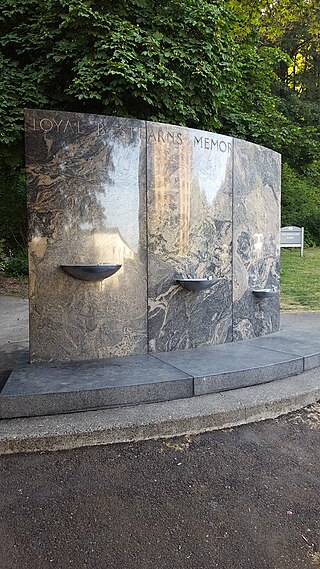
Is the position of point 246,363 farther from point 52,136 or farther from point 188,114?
point 188,114

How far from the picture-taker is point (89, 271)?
148 inches

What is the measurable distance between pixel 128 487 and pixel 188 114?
23.5 ft

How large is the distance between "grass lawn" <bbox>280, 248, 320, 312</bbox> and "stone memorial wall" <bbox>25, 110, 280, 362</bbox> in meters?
3.67

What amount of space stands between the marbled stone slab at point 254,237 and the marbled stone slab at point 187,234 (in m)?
0.13

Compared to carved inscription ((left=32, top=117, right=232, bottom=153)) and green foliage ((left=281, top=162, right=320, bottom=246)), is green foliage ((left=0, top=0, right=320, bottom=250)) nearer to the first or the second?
carved inscription ((left=32, top=117, right=232, bottom=153))

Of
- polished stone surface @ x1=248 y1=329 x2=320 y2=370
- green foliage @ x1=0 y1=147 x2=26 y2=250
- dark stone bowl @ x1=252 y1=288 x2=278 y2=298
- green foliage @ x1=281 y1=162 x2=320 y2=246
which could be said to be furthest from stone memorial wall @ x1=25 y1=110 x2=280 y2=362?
green foliage @ x1=281 y1=162 x2=320 y2=246

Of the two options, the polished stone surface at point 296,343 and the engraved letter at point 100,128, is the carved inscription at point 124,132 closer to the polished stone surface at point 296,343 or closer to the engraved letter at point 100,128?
the engraved letter at point 100,128

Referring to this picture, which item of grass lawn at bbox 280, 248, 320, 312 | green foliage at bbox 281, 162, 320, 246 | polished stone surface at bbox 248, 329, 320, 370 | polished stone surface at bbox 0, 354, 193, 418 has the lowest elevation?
polished stone surface at bbox 0, 354, 193, 418

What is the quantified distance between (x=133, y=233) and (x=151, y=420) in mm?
1856

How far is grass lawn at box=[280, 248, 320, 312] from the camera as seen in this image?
842 centimetres

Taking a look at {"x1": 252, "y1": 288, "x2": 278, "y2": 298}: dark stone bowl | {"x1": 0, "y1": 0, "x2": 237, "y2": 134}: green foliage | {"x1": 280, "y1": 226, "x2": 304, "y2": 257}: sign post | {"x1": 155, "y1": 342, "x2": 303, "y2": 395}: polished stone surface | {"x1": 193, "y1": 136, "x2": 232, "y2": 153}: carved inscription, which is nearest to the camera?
{"x1": 155, "y1": 342, "x2": 303, "y2": 395}: polished stone surface

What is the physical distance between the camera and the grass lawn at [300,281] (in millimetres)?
8416

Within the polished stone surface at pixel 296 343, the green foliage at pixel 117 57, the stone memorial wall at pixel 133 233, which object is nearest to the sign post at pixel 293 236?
the green foliage at pixel 117 57

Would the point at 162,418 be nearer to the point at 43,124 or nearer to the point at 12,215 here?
the point at 43,124
